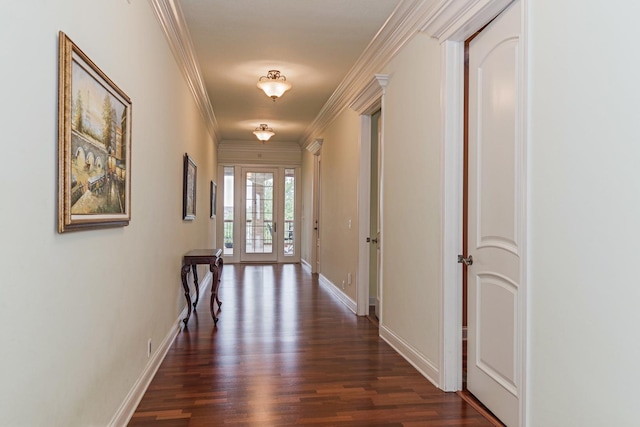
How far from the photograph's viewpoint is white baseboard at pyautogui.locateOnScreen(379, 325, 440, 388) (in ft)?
10.4

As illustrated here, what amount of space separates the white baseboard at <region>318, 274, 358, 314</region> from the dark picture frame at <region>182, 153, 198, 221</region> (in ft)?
7.07

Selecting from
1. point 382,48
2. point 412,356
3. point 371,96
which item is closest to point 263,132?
point 371,96

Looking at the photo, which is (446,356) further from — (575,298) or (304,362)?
(575,298)

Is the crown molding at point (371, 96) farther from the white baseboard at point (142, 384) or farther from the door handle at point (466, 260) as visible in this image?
the white baseboard at point (142, 384)

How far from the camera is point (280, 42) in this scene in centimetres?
430

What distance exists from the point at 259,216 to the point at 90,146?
8.72m

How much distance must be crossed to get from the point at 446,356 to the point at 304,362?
3.67 ft

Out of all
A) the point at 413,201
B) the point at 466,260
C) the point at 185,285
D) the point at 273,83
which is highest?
the point at 273,83

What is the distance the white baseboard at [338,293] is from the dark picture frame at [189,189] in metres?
2.16

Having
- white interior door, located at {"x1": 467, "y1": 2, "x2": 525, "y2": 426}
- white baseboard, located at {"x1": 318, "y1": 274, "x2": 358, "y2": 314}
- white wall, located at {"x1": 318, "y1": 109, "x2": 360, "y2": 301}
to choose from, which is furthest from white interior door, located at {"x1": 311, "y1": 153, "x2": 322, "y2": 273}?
white interior door, located at {"x1": 467, "y1": 2, "x2": 525, "y2": 426}

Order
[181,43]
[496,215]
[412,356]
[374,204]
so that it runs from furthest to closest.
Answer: [374,204]
[181,43]
[412,356]
[496,215]

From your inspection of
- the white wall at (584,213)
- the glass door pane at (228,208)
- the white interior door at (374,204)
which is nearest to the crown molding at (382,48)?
the white interior door at (374,204)

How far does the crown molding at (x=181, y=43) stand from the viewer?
3308 mm

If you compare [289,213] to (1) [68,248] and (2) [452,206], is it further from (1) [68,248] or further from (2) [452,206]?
(1) [68,248]
